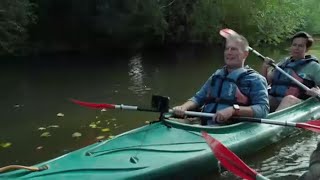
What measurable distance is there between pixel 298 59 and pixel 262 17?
13053 millimetres

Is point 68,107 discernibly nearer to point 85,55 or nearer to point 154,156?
point 154,156

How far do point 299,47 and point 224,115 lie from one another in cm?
247

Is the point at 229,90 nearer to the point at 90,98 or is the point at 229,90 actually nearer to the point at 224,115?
the point at 224,115

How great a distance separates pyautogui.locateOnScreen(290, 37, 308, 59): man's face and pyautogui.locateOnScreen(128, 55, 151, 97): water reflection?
349 centimetres

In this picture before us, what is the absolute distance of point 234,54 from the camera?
15.4 feet

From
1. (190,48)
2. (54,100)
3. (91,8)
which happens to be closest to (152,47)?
(190,48)

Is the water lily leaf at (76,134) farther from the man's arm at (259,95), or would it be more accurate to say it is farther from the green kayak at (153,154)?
the man's arm at (259,95)

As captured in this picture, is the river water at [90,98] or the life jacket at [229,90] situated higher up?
the life jacket at [229,90]

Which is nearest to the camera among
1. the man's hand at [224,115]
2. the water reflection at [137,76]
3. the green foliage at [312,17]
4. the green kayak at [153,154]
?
the green kayak at [153,154]

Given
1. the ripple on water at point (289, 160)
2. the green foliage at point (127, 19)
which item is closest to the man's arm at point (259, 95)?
the ripple on water at point (289, 160)

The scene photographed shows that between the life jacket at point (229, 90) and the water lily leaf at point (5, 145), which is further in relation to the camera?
the water lily leaf at point (5, 145)

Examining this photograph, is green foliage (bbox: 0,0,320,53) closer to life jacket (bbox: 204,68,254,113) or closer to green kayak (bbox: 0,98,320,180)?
life jacket (bbox: 204,68,254,113)

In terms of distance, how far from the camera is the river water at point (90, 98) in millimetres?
5477

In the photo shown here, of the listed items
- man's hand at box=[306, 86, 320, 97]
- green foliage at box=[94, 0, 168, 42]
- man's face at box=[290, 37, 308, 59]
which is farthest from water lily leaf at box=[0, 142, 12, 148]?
green foliage at box=[94, 0, 168, 42]
